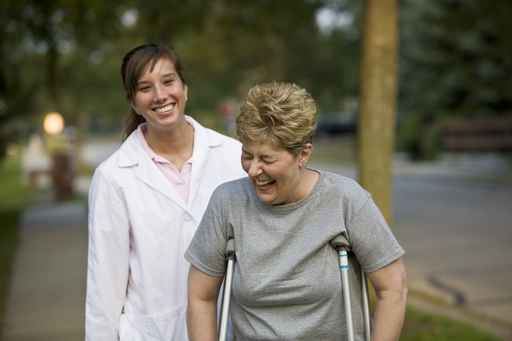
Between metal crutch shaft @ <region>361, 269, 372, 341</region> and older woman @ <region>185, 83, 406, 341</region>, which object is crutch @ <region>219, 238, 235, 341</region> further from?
metal crutch shaft @ <region>361, 269, 372, 341</region>

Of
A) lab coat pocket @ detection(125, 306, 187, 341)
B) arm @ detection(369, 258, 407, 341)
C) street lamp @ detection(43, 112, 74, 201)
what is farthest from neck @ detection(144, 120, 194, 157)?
street lamp @ detection(43, 112, 74, 201)

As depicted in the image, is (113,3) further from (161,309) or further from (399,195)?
(161,309)

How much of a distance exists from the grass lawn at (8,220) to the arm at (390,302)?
5016 mm

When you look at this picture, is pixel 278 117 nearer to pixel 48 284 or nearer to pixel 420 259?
pixel 48 284

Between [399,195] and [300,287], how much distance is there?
1468cm

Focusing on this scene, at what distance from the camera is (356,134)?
8.01 m

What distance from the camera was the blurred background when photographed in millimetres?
6844

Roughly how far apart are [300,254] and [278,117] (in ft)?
1.32

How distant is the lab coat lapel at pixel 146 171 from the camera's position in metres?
2.74

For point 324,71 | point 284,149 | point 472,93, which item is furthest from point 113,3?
point 324,71

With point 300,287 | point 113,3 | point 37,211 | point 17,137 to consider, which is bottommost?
point 37,211

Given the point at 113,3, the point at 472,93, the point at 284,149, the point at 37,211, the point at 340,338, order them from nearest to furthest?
the point at 284,149 < the point at 340,338 < the point at 113,3 < the point at 37,211 < the point at 472,93

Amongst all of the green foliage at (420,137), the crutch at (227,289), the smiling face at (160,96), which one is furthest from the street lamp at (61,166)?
the crutch at (227,289)

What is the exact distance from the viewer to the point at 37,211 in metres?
16.2
